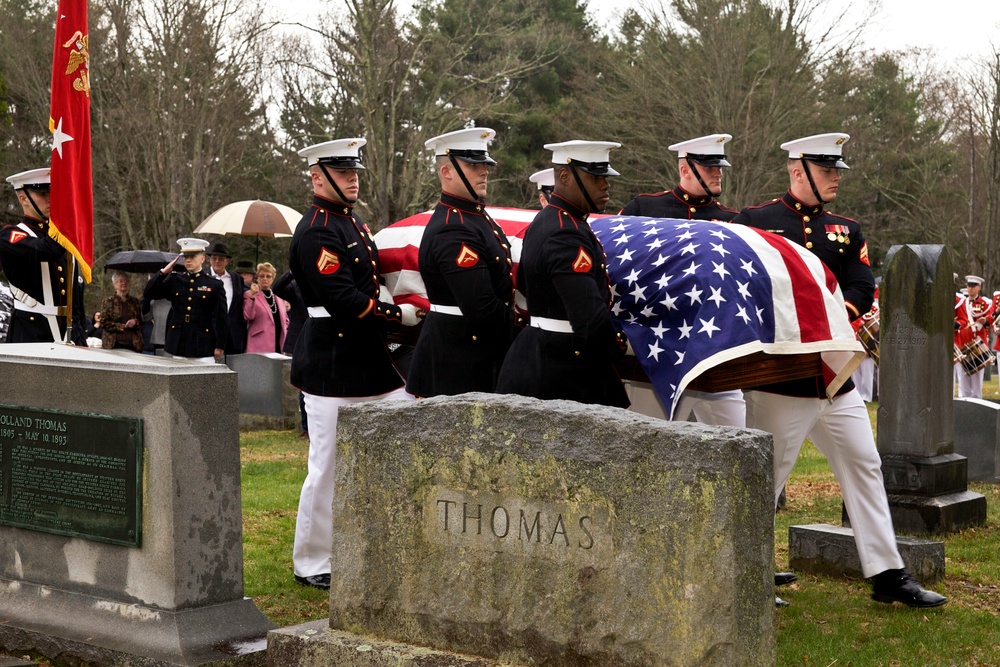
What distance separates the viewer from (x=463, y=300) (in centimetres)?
535

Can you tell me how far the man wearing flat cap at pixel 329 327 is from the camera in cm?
561

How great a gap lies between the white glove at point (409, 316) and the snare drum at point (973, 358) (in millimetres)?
12715

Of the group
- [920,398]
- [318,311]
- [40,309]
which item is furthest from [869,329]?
[40,309]

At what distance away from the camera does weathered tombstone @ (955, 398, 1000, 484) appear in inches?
364

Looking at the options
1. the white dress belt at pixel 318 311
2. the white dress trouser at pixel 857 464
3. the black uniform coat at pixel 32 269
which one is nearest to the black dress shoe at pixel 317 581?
the white dress belt at pixel 318 311

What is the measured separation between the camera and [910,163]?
30.9 metres

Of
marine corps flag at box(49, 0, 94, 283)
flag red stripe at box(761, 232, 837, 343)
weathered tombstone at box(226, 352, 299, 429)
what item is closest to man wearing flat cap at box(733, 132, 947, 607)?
flag red stripe at box(761, 232, 837, 343)

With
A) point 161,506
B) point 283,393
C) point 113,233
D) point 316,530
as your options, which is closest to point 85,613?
point 161,506

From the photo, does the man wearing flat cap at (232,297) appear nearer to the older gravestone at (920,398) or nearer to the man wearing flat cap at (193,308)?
the man wearing flat cap at (193,308)

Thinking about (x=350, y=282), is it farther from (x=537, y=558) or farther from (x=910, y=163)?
(x=910, y=163)

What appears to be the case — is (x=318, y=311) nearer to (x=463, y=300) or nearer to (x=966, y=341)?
(x=463, y=300)

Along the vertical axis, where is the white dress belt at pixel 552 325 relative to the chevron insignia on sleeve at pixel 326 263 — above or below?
below

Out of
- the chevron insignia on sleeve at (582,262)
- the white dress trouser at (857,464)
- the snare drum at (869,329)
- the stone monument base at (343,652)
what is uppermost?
the chevron insignia on sleeve at (582,262)

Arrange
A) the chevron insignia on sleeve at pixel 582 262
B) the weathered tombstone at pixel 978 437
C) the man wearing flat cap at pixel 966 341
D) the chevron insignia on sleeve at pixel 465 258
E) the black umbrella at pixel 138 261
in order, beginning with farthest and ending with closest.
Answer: the man wearing flat cap at pixel 966 341, the black umbrella at pixel 138 261, the weathered tombstone at pixel 978 437, the chevron insignia on sleeve at pixel 465 258, the chevron insignia on sleeve at pixel 582 262
